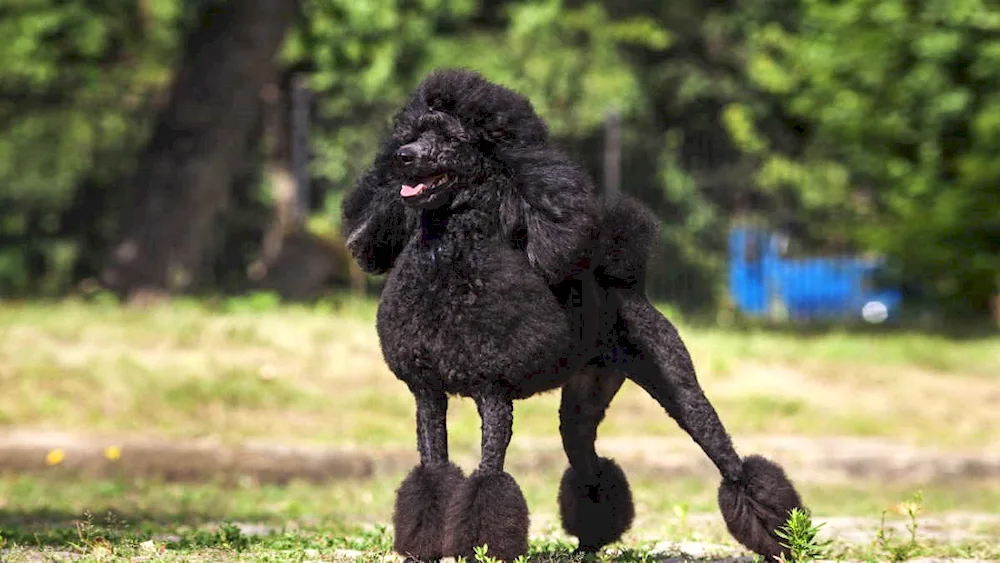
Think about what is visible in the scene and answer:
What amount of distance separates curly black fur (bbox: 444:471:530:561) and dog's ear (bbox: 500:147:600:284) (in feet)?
2.51

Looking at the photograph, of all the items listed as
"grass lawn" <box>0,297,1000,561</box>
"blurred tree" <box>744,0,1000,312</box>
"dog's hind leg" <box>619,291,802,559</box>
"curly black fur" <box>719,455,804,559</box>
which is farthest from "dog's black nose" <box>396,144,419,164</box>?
"blurred tree" <box>744,0,1000,312</box>

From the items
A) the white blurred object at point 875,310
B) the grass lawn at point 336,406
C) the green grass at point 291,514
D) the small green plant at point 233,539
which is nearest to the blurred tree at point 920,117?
the grass lawn at point 336,406

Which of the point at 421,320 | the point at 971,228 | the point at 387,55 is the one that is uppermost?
the point at 387,55

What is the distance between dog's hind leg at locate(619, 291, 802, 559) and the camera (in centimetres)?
593

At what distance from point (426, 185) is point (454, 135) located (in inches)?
8.3

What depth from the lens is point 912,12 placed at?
51.4ft

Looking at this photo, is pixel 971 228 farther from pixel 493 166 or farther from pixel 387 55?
pixel 493 166

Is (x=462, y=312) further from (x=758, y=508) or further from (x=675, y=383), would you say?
(x=758, y=508)

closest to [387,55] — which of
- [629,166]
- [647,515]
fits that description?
[629,166]

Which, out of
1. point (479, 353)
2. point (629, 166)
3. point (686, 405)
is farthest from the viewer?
point (629, 166)

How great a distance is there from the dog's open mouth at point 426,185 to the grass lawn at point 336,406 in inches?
76.0

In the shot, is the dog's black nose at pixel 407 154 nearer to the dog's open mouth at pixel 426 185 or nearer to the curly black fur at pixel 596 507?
the dog's open mouth at pixel 426 185

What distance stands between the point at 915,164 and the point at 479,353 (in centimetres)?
1152

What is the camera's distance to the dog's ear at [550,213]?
17.6 ft
